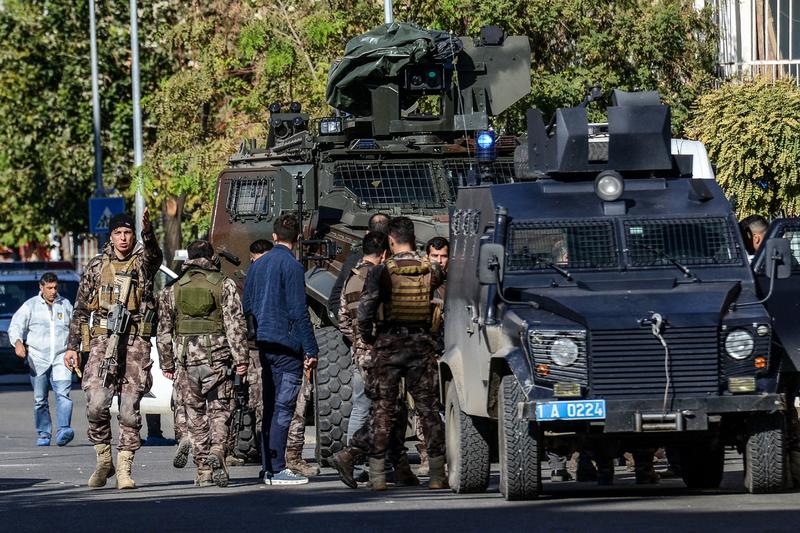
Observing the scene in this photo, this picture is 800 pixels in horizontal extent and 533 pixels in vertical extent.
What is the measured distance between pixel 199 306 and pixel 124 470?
1.30 meters

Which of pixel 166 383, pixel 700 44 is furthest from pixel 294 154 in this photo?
pixel 700 44

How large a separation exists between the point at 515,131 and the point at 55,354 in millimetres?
8186

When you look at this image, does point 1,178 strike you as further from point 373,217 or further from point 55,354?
point 373,217

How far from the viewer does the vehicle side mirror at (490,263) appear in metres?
12.3

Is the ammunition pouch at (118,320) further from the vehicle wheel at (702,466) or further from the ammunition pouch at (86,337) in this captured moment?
the vehicle wheel at (702,466)

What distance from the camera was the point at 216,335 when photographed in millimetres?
14508

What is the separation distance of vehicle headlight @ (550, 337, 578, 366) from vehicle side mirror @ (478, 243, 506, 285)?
69cm

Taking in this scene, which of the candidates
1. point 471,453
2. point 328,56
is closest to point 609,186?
point 471,453

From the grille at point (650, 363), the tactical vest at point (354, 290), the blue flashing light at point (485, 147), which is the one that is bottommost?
the grille at point (650, 363)

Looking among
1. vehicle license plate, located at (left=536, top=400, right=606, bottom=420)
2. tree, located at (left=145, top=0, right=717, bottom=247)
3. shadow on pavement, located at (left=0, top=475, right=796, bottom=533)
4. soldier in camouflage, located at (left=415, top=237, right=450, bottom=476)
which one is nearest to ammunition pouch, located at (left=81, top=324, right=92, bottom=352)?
shadow on pavement, located at (left=0, top=475, right=796, bottom=533)

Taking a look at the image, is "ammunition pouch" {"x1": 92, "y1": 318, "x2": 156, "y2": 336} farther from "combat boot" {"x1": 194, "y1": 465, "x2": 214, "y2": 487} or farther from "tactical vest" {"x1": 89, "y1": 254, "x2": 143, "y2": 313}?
"combat boot" {"x1": 194, "y1": 465, "x2": 214, "y2": 487}

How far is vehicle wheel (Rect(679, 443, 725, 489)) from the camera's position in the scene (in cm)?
1338

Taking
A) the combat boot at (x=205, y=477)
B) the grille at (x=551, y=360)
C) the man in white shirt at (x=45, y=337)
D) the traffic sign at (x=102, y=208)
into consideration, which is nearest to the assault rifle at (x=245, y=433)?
the combat boot at (x=205, y=477)

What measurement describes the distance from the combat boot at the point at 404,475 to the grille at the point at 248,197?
445 centimetres
